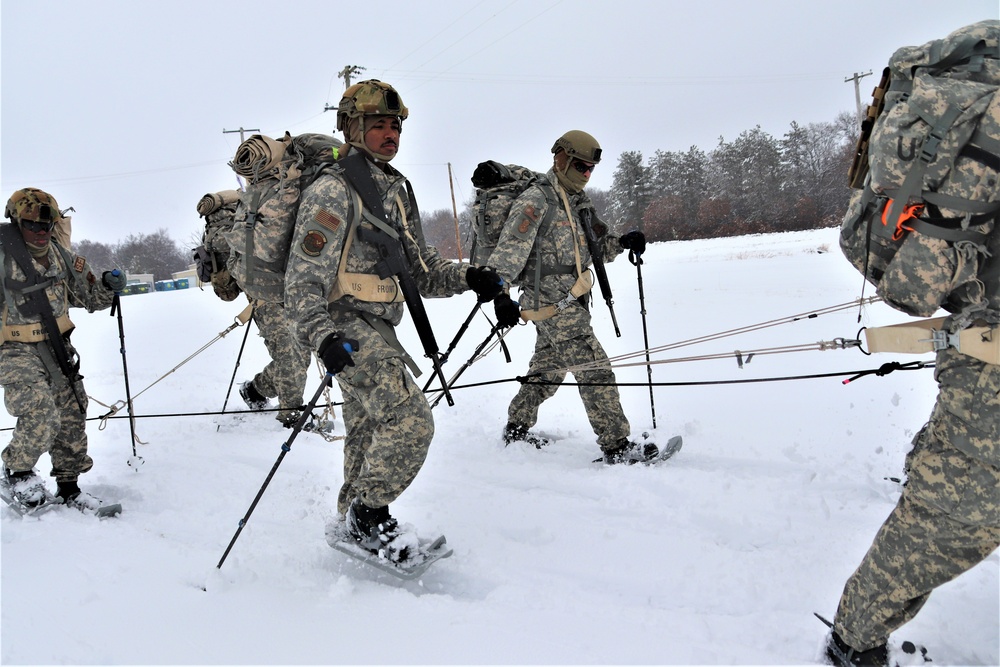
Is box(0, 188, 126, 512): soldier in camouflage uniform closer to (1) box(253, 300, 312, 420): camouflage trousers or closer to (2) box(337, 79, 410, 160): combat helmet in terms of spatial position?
(1) box(253, 300, 312, 420): camouflage trousers

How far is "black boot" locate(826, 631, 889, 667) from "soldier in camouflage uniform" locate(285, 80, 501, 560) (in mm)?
2079

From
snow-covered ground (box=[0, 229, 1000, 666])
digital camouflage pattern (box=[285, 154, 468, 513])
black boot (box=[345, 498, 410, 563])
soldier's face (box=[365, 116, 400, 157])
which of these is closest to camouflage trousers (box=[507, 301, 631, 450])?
snow-covered ground (box=[0, 229, 1000, 666])

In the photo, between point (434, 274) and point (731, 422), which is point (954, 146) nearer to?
point (434, 274)

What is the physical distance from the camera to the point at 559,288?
213 inches

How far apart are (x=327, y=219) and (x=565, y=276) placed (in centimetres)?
253

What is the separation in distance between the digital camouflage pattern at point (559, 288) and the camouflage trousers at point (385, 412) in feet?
5.68

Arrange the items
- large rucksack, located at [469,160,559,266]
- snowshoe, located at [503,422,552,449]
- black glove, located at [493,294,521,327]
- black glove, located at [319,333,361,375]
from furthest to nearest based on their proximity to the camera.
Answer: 1. snowshoe, located at [503,422,552,449]
2. large rucksack, located at [469,160,559,266]
3. black glove, located at [493,294,521,327]
4. black glove, located at [319,333,361,375]

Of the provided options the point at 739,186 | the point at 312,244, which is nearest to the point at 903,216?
the point at 312,244

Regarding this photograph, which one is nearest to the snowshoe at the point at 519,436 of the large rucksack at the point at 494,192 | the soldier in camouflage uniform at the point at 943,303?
the large rucksack at the point at 494,192

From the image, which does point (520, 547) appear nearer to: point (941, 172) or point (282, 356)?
point (941, 172)

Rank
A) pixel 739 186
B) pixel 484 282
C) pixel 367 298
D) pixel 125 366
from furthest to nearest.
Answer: pixel 739 186, pixel 125 366, pixel 484 282, pixel 367 298

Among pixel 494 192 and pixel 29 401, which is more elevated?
pixel 494 192

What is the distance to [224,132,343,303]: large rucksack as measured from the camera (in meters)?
3.56

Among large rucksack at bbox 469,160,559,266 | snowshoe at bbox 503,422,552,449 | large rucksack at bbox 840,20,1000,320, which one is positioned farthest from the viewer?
snowshoe at bbox 503,422,552,449
